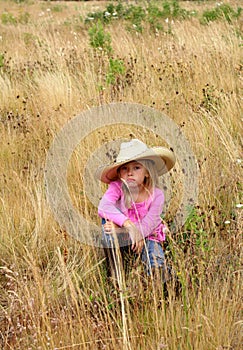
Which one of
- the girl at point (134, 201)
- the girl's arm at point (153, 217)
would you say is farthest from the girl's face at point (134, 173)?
the girl's arm at point (153, 217)

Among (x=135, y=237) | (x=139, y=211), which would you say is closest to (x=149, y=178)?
(x=139, y=211)

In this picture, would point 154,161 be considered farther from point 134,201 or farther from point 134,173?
point 134,201

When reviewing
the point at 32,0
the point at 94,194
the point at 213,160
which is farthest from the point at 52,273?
the point at 32,0

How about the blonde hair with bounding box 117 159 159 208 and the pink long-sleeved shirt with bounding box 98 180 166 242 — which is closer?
the pink long-sleeved shirt with bounding box 98 180 166 242

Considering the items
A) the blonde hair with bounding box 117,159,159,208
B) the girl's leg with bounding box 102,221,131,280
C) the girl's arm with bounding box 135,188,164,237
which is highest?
the blonde hair with bounding box 117,159,159,208

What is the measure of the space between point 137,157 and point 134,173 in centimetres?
11

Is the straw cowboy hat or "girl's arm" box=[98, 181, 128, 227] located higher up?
the straw cowboy hat

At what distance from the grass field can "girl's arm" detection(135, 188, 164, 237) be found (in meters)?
0.14

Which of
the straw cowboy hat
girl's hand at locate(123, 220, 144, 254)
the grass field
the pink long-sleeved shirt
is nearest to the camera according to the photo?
the grass field

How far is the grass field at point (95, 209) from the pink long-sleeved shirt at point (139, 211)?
12 cm

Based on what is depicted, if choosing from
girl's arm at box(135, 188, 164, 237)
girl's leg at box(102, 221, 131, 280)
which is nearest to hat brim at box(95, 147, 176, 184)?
girl's arm at box(135, 188, 164, 237)

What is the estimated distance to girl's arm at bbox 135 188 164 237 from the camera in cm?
258

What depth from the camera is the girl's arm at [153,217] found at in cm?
258

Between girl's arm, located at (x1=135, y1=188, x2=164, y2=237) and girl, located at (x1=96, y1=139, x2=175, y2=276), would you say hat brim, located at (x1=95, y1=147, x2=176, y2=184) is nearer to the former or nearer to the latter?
girl, located at (x1=96, y1=139, x2=175, y2=276)
